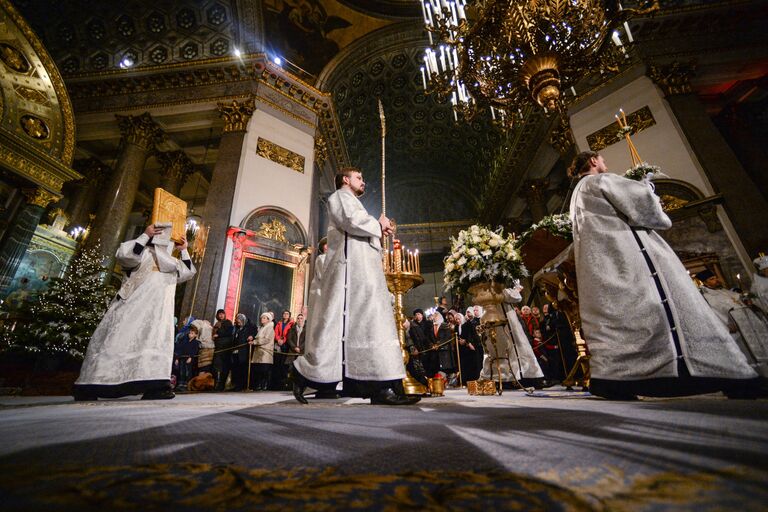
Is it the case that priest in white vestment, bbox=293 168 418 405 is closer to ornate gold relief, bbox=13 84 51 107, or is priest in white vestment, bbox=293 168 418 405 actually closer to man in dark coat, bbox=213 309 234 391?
man in dark coat, bbox=213 309 234 391

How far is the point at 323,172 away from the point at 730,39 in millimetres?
11406

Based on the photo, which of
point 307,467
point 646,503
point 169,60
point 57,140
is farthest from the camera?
point 169,60

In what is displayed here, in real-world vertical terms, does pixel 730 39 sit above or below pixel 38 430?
above

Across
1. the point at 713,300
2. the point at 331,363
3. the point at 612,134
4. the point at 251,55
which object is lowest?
the point at 331,363

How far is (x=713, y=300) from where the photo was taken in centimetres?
435

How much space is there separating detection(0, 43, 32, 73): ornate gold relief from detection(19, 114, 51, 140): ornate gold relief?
0.90 m

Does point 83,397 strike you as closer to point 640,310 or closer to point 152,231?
point 152,231

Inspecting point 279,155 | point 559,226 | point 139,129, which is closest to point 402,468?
point 559,226

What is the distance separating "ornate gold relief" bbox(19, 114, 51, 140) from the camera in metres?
6.28

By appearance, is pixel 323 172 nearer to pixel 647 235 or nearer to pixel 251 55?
pixel 251 55

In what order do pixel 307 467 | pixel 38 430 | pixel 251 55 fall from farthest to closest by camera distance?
pixel 251 55 < pixel 38 430 < pixel 307 467

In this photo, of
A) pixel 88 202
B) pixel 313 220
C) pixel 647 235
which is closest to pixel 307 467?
pixel 647 235

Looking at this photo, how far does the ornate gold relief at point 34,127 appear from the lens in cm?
628

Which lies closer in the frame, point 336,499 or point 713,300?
point 336,499
